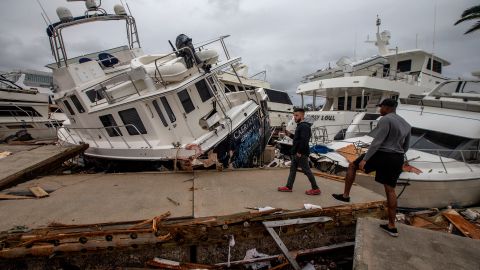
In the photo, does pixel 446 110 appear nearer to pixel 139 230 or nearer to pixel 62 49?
pixel 139 230

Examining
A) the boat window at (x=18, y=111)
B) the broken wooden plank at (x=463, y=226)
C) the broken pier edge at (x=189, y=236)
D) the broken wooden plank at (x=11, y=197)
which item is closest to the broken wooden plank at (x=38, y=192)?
the broken wooden plank at (x=11, y=197)

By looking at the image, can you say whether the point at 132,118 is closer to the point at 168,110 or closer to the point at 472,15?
the point at 168,110

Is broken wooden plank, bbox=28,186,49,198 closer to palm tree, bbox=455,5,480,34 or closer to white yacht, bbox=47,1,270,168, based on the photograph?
white yacht, bbox=47,1,270,168

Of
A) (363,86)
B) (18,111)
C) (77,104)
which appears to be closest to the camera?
(77,104)

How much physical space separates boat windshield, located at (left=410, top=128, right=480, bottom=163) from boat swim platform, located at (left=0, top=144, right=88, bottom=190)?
347 inches

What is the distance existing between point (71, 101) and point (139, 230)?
6.46 m

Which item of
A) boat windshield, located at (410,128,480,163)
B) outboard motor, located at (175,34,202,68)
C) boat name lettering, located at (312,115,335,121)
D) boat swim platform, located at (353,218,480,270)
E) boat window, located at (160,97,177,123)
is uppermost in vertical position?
outboard motor, located at (175,34,202,68)

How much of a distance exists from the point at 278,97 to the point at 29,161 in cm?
1827

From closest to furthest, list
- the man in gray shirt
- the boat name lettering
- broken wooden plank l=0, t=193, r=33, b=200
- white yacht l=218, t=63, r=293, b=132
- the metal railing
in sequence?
the man in gray shirt < broken wooden plank l=0, t=193, r=33, b=200 < the metal railing < the boat name lettering < white yacht l=218, t=63, r=293, b=132

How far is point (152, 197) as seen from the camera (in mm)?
4078

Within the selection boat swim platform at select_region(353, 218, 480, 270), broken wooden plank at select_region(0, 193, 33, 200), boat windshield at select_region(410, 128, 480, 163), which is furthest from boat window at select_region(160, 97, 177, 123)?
boat windshield at select_region(410, 128, 480, 163)

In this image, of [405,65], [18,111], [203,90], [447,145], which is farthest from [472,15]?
[18,111]

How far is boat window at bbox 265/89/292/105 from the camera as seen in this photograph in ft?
69.6

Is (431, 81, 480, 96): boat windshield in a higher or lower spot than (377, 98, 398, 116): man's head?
lower
